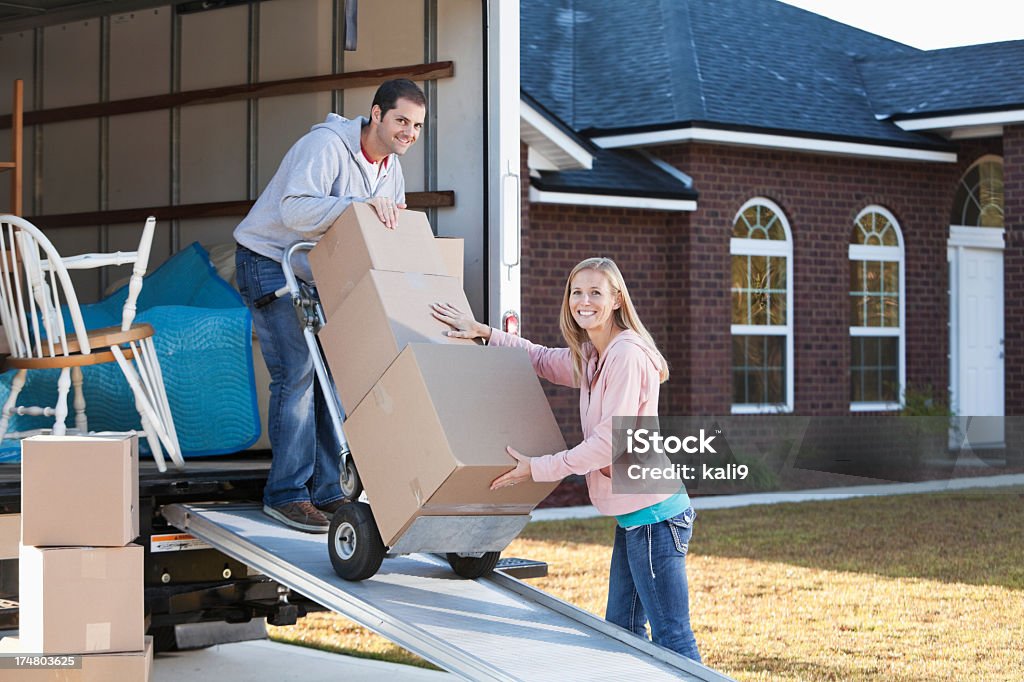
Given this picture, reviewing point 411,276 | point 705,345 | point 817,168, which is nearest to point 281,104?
point 411,276

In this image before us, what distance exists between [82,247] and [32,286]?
2.50m

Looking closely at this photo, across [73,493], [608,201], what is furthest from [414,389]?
[608,201]

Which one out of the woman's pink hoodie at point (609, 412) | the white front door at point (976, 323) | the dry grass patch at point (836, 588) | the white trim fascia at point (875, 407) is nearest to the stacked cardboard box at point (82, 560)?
the woman's pink hoodie at point (609, 412)

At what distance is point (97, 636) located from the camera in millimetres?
4410

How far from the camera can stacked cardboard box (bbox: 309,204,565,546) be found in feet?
13.5

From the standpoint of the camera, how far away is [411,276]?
456 centimetres

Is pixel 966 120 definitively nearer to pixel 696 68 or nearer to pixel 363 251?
pixel 696 68

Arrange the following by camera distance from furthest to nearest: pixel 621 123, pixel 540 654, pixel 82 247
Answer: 1. pixel 621 123
2. pixel 82 247
3. pixel 540 654

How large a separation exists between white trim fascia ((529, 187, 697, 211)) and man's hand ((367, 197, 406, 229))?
887cm

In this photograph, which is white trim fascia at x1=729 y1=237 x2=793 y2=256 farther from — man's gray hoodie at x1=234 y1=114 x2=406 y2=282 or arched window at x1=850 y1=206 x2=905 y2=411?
A: man's gray hoodie at x1=234 y1=114 x2=406 y2=282

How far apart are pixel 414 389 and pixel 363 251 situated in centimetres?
57

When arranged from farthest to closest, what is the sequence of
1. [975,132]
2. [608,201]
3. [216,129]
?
[975,132], [608,201], [216,129]

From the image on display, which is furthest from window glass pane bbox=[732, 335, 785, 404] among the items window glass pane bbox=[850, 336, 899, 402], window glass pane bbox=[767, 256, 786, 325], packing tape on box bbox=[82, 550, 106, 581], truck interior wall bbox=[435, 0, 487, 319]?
packing tape on box bbox=[82, 550, 106, 581]

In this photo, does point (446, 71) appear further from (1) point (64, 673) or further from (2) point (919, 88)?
(2) point (919, 88)
